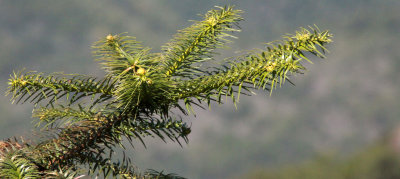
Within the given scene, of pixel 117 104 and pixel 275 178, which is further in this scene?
pixel 275 178

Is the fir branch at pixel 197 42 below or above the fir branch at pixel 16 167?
above

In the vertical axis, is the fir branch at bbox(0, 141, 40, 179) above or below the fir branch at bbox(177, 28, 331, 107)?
below

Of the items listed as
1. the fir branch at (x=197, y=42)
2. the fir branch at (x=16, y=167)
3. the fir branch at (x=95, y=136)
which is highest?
the fir branch at (x=197, y=42)

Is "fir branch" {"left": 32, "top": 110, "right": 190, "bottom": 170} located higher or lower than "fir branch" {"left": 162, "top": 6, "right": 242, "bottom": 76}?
lower

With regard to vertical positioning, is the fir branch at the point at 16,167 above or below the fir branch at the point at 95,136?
below

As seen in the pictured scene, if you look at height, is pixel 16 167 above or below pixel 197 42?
below

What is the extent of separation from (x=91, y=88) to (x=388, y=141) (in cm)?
1384

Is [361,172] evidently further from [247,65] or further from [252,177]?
[247,65]

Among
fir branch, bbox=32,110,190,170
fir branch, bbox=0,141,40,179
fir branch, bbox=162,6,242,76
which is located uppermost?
fir branch, bbox=162,6,242,76

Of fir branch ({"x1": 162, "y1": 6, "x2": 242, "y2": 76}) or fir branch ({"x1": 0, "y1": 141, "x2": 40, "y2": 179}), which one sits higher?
fir branch ({"x1": 162, "y1": 6, "x2": 242, "y2": 76})

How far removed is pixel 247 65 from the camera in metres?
0.83

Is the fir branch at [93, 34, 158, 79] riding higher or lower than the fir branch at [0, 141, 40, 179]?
higher

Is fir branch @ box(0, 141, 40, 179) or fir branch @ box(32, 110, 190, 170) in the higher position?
fir branch @ box(32, 110, 190, 170)

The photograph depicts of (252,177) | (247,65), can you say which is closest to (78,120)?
(247,65)
